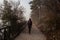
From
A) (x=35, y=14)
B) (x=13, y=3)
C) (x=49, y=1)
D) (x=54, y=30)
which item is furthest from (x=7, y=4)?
(x=35, y=14)

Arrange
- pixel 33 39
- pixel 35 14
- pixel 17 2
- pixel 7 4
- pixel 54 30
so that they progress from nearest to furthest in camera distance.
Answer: pixel 33 39
pixel 54 30
pixel 7 4
pixel 17 2
pixel 35 14

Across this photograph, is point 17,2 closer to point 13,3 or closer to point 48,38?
point 13,3

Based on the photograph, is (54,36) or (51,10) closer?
(54,36)

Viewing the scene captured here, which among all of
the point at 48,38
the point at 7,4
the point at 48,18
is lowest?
the point at 48,38

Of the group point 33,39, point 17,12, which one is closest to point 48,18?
point 17,12

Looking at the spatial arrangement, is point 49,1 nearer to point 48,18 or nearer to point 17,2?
point 48,18

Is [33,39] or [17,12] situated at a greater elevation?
[17,12]

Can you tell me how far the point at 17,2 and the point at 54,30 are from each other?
3.59m

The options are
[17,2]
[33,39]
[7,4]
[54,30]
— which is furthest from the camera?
[17,2]

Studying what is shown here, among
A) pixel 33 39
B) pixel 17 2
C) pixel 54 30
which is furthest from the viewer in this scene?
pixel 17 2

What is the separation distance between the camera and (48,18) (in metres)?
12.6

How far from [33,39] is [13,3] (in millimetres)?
4336

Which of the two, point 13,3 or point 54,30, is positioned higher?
point 13,3

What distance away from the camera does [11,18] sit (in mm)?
11852
